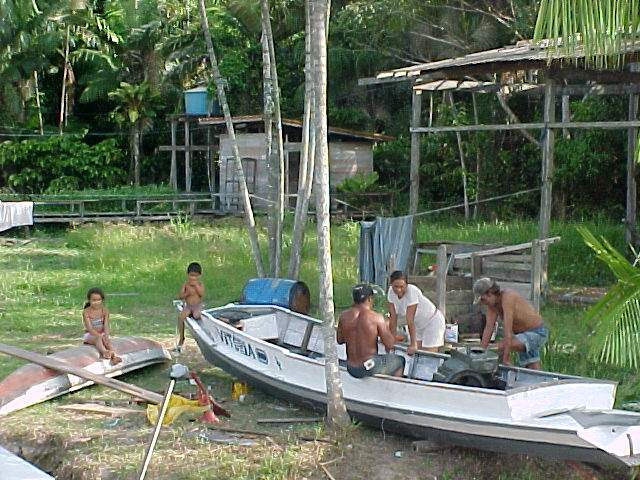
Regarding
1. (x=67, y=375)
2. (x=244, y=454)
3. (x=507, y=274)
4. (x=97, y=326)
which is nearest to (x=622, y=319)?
(x=244, y=454)

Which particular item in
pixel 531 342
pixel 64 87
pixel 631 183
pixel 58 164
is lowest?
pixel 531 342


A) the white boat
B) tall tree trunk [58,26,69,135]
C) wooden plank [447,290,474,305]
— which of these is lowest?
the white boat

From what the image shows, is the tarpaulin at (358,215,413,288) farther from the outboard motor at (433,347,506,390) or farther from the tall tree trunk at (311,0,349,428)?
the outboard motor at (433,347,506,390)

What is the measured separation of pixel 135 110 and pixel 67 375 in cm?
2183

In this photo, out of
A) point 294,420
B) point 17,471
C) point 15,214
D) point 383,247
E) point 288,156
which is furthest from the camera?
point 288,156

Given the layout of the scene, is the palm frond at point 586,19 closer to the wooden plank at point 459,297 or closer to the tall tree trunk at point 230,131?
the wooden plank at point 459,297

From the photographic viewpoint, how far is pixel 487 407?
7562 millimetres

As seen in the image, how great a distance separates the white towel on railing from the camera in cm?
2367

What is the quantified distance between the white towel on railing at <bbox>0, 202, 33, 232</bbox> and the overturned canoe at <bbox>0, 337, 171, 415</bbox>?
13941 mm

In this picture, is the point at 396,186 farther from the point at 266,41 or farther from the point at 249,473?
the point at 249,473

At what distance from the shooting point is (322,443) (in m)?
8.09

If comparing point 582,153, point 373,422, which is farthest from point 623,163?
point 373,422

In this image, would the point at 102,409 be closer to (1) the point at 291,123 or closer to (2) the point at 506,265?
(2) the point at 506,265

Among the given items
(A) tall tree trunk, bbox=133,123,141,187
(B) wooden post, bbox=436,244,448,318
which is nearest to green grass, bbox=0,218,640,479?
(B) wooden post, bbox=436,244,448,318
